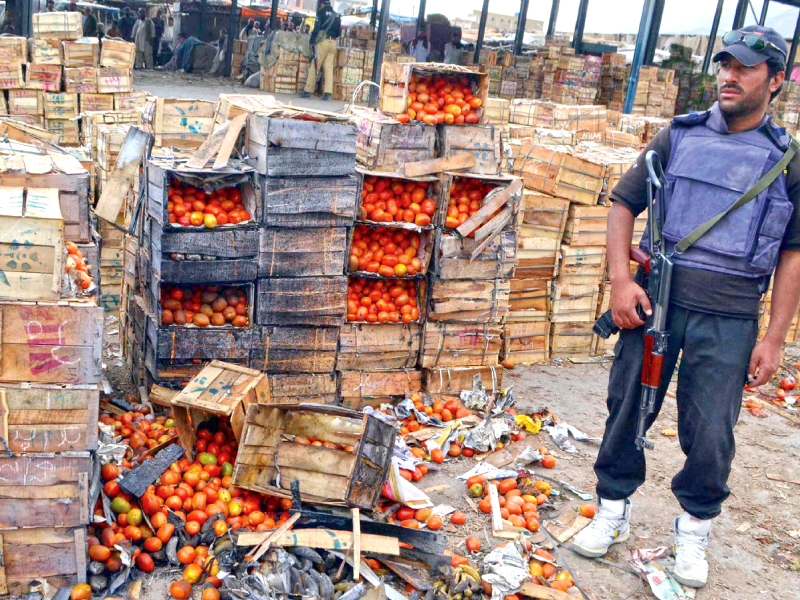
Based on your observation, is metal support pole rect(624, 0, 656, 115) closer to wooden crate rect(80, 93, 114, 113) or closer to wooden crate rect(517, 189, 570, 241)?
wooden crate rect(517, 189, 570, 241)

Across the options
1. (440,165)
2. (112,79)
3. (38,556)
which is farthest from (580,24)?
(38,556)

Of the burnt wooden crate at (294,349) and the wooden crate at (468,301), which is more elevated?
the wooden crate at (468,301)

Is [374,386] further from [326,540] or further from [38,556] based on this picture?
[38,556]

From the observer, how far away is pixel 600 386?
757cm

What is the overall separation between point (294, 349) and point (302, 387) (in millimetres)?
360

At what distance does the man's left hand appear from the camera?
12.5 ft

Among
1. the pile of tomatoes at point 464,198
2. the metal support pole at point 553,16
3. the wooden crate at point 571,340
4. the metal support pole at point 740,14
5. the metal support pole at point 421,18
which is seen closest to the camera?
the pile of tomatoes at point 464,198

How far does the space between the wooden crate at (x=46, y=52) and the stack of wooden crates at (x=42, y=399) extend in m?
9.43

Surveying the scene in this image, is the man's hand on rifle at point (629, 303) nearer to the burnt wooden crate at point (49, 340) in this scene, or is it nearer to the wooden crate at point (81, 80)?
the burnt wooden crate at point (49, 340)

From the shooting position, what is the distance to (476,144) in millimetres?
6363

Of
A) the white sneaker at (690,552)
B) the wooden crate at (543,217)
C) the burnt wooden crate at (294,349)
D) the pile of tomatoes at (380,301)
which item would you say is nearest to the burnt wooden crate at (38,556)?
the burnt wooden crate at (294,349)

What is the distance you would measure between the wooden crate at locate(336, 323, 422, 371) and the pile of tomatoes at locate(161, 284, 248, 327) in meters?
0.88

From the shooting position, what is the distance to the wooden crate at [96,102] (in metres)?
12.2

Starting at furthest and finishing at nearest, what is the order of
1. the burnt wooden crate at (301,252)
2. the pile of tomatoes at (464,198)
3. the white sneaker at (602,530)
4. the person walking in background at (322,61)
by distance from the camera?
the person walking in background at (322,61), the pile of tomatoes at (464,198), the burnt wooden crate at (301,252), the white sneaker at (602,530)
